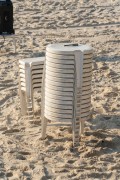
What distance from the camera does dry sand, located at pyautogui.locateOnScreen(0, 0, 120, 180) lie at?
538 cm

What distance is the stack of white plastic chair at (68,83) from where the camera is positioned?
18.2 ft

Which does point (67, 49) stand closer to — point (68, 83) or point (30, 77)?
point (68, 83)

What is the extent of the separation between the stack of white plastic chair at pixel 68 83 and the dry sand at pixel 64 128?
12.6 inches

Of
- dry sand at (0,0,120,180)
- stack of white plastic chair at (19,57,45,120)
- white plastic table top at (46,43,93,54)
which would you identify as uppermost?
white plastic table top at (46,43,93,54)

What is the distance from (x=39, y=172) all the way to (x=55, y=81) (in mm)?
932

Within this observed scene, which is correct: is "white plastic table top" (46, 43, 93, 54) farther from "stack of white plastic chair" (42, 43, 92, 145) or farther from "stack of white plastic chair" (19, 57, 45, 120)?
"stack of white plastic chair" (19, 57, 45, 120)

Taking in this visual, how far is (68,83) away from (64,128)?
905 mm

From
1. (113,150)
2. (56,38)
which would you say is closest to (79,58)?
(113,150)

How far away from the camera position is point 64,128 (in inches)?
252

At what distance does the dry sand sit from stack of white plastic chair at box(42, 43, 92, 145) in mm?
320

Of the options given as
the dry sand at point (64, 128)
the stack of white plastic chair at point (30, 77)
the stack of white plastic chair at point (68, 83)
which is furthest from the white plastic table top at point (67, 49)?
the dry sand at point (64, 128)

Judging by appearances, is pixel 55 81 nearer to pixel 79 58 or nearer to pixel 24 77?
pixel 79 58

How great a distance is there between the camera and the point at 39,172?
5.32 m

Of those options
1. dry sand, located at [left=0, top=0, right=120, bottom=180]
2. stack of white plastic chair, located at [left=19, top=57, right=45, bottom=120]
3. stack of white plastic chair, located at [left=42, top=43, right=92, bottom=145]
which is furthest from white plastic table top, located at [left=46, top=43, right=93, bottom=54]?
dry sand, located at [left=0, top=0, right=120, bottom=180]
